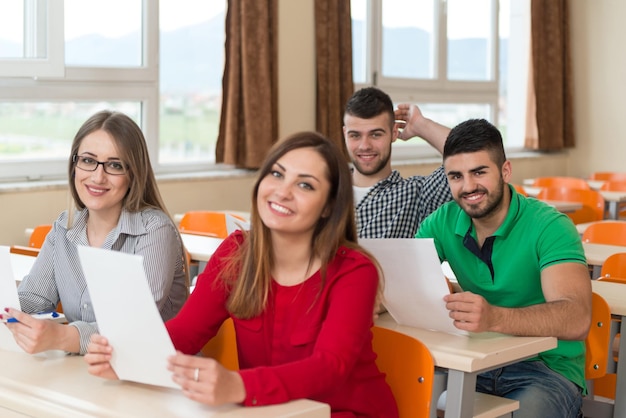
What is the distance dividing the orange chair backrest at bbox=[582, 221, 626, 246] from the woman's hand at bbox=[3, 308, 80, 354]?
2.83 m

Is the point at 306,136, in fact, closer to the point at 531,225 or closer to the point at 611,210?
the point at 531,225

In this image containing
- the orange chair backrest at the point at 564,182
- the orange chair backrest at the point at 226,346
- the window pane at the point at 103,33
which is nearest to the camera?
the orange chair backrest at the point at 226,346

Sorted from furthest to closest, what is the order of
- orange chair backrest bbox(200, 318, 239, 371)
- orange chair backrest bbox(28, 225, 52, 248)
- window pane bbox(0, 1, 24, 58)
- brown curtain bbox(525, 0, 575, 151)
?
1. brown curtain bbox(525, 0, 575, 151)
2. window pane bbox(0, 1, 24, 58)
3. orange chair backrest bbox(28, 225, 52, 248)
4. orange chair backrest bbox(200, 318, 239, 371)

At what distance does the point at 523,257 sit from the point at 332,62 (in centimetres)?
388

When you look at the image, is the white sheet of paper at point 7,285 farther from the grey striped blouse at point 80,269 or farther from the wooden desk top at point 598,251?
the wooden desk top at point 598,251

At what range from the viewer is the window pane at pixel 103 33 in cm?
512

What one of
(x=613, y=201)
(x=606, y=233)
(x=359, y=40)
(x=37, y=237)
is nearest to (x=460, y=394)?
(x=606, y=233)

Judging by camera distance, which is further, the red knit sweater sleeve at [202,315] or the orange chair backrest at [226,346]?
the orange chair backrest at [226,346]

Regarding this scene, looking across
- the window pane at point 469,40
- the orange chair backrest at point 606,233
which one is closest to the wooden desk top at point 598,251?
the orange chair backrest at point 606,233

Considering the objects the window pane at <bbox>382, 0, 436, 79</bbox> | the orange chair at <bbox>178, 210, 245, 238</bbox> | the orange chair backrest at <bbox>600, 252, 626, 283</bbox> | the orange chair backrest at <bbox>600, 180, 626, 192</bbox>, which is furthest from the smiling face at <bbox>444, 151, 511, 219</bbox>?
the window pane at <bbox>382, 0, 436, 79</bbox>

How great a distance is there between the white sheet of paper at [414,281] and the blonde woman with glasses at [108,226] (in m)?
0.52

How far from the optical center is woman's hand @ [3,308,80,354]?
203cm

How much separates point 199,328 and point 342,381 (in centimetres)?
40

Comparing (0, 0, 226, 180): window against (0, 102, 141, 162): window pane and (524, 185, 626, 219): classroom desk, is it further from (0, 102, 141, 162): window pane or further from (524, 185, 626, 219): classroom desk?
(524, 185, 626, 219): classroom desk
